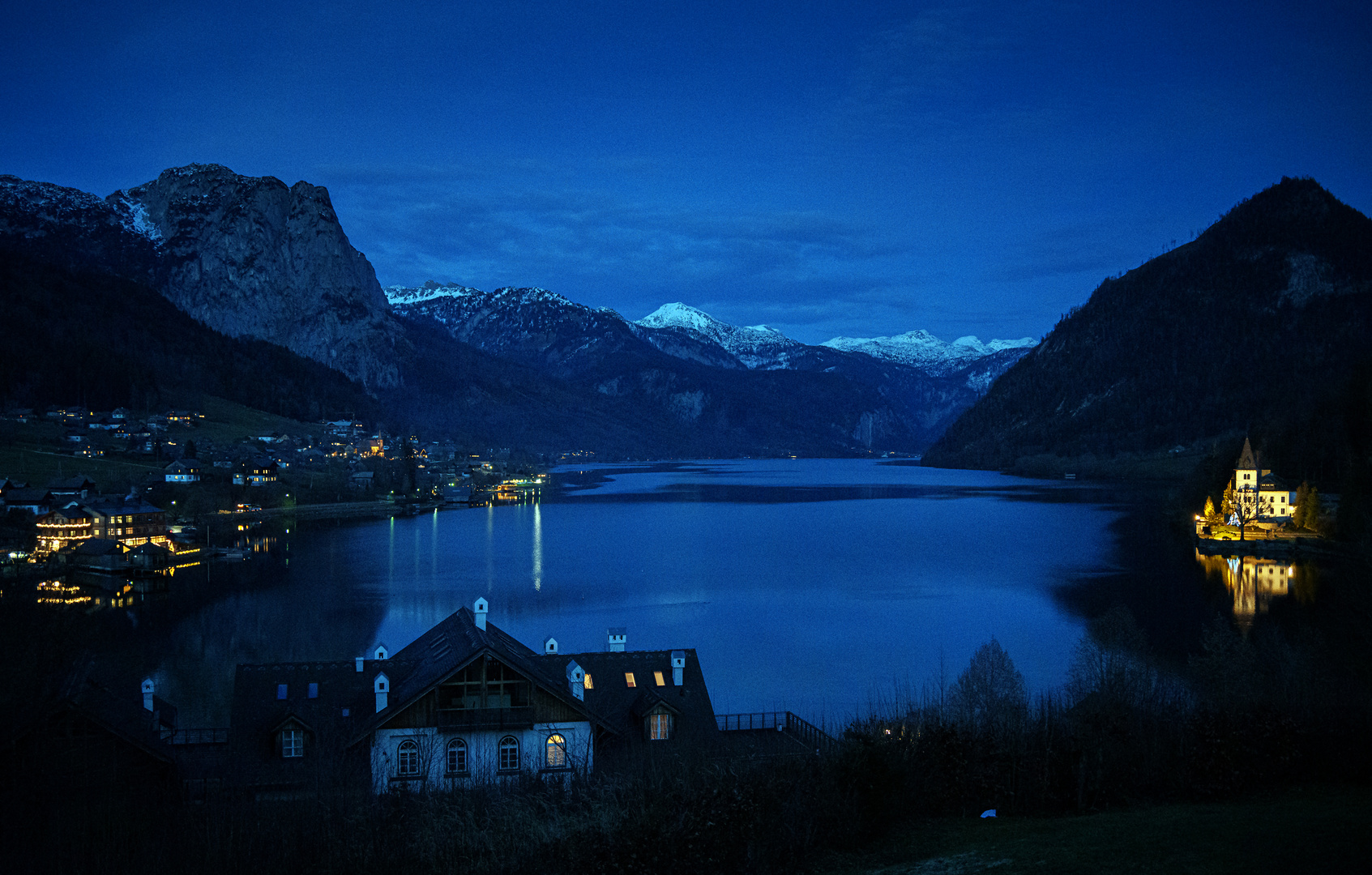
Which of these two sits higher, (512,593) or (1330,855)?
(1330,855)

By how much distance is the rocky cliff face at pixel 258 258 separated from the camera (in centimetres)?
15512

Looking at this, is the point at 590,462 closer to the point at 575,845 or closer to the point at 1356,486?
the point at 1356,486

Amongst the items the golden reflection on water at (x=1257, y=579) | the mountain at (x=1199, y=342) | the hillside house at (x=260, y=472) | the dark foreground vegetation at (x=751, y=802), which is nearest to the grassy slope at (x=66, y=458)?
the hillside house at (x=260, y=472)

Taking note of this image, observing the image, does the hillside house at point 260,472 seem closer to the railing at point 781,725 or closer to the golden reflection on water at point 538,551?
the golden reflection on water at point 538,551

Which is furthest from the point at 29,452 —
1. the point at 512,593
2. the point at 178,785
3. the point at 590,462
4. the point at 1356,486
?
the point at 590,462

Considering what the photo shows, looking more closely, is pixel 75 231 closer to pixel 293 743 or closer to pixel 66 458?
pixel 66 458

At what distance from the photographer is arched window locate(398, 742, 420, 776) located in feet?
44.0

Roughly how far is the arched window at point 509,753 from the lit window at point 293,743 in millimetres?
3237

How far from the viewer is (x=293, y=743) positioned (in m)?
14.2

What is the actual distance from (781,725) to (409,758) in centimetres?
788

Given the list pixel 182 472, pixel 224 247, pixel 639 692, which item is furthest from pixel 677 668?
pixel 224 247

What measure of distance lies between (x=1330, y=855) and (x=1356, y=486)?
46.8 metres

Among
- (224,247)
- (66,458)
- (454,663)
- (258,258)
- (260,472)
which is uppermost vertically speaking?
(224,247)

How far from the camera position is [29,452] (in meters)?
65.6
